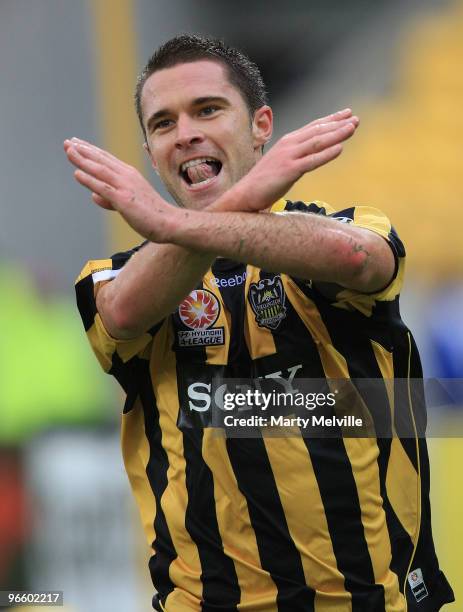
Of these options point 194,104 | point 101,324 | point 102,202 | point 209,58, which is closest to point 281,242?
point 102,202

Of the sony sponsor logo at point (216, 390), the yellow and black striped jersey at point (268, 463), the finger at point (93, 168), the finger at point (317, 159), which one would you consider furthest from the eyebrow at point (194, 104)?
the sony sponsor logo at point (216, 390)

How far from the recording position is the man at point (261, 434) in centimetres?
233

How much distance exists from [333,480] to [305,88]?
531 centimetres

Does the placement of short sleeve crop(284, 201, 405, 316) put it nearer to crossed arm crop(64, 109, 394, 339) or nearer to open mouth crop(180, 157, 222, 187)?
crossed arm crop(64, 109, 394, 339)

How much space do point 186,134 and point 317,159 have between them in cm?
52

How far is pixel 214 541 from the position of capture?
7.98ft

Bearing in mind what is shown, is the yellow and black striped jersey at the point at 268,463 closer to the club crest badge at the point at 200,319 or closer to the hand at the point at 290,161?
the club crest badge at the point at 200,319

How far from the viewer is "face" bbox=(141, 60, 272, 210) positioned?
8.62 ft

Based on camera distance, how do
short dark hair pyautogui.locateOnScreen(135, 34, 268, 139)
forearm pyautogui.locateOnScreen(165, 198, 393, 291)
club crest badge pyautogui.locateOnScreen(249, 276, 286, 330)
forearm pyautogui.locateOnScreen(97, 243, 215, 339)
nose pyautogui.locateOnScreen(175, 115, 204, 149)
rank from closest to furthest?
1. forearm pyautogui.locateOnScreen(165, 198, 393, 291)
2. forearm pyautogui.locateOnScreen(97, 243, 215, 339)
3. club crest badge pyautogui.locateOnScreen(249, 276, 286, 330)
4. nose pyautogui.locateOnScreen(175, 115, 204, 149)
5. short dark hair pyautogui.locateOnScreen(135, 34, 268, 139)

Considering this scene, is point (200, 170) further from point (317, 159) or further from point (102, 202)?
point (317, 159)

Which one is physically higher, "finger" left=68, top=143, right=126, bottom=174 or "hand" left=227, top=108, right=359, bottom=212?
"finger" left=68, top=143, right=126, bottom=174

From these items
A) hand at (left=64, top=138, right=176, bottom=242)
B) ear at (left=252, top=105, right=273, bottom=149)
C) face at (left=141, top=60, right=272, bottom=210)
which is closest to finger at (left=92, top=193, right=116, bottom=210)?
hand at (left=64, top=138, right=176, bottom=242)

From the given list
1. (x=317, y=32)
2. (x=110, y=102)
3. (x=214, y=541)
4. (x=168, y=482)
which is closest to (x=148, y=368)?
(x=168, y=482)

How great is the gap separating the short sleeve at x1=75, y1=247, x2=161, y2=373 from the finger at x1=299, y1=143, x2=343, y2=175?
1.82ft
